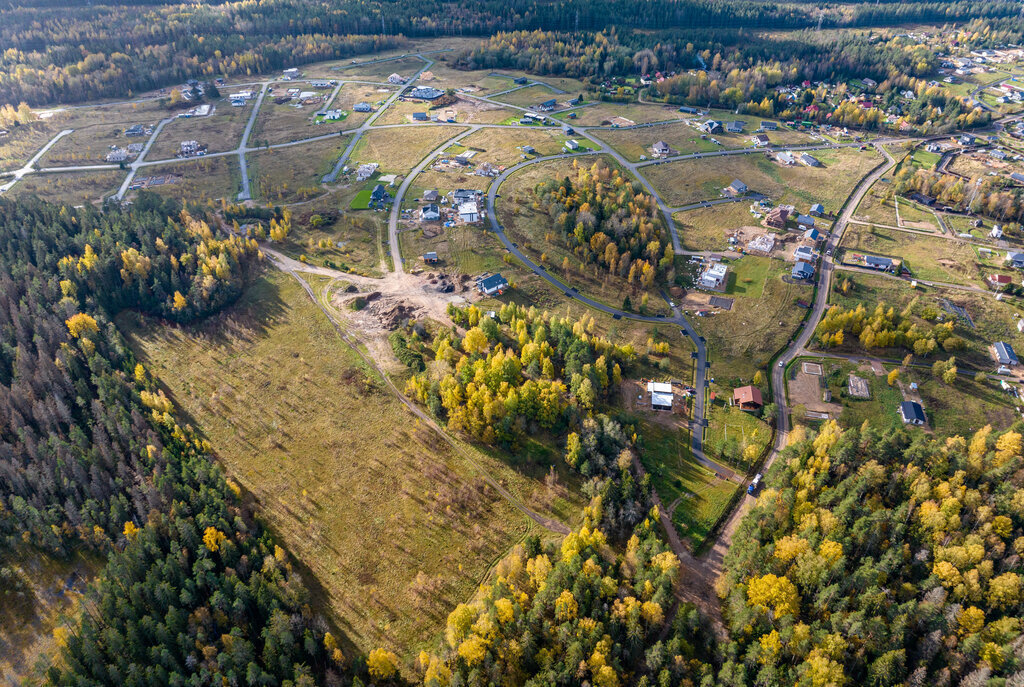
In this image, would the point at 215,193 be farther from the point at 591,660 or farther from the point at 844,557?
the point at 844,557

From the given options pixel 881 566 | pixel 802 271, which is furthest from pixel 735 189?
pixel 881 566

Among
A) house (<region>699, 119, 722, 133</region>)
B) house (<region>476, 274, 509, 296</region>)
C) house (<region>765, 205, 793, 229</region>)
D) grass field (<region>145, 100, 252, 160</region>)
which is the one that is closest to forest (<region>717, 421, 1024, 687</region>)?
house (<region>476, 274, 509, 296</region>)

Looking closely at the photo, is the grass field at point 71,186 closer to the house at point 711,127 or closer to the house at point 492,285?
the house at point 492,285

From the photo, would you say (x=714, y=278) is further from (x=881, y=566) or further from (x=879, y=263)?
(x=881, y=566)

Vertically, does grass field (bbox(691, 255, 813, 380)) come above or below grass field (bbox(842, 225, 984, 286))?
below

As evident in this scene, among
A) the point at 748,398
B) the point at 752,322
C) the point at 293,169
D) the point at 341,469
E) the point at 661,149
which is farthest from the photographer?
the point at 661,149

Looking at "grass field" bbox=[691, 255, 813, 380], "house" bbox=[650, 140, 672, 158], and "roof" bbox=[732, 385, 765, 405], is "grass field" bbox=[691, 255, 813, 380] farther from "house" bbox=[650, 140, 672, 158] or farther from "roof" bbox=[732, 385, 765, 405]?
"house" bbox=[650, 140, 672, 158]

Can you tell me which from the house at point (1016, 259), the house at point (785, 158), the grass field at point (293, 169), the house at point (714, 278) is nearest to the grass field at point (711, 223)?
the house at point (714, 278)
